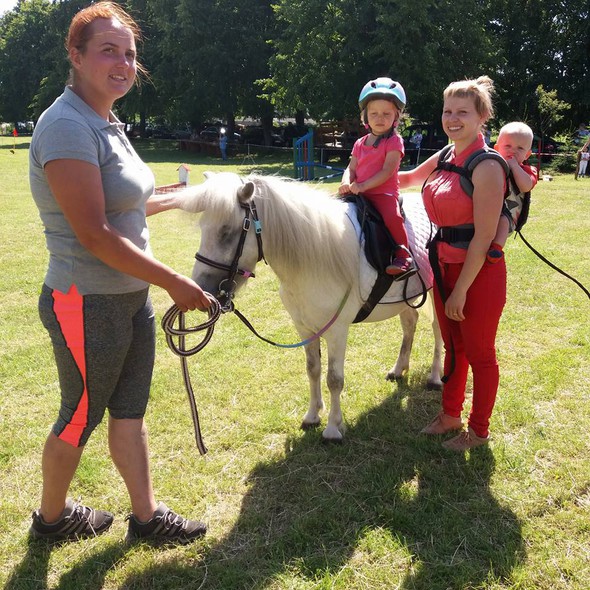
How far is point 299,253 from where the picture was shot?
271cm

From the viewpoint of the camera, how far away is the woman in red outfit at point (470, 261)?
2451 mm

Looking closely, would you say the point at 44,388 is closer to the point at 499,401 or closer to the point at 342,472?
the point at 342,472

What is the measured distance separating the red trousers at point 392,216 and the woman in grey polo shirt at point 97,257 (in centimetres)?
157

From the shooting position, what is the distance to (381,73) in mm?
22875

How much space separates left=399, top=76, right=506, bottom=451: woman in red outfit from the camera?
2.45 meters

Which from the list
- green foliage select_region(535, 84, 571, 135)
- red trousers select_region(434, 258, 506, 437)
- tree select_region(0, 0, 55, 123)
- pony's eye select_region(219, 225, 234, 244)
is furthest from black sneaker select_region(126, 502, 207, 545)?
tree select_region(0, 0, 55, 123)

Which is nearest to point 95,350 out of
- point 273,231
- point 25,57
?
point 273,231

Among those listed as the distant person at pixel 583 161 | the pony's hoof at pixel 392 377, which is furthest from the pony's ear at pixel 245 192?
the distant person at pixel 583 161

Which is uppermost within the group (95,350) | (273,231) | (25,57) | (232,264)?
(25,57)

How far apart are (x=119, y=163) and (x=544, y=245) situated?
24.3 ft

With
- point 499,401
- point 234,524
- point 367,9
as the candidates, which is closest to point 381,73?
point 367,9

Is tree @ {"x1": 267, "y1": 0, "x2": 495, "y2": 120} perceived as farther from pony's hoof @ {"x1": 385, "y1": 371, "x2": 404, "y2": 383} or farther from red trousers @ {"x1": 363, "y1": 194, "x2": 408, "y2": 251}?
red trousers @ {"x1": 363, "y1": 194, "x2": 408, "y2": 251}

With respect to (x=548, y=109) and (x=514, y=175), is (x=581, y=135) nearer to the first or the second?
(x=548, y=109)

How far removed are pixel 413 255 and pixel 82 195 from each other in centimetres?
233
